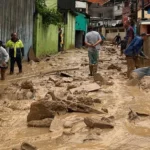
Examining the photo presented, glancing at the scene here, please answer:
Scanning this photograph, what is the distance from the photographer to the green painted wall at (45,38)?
18.3 metres

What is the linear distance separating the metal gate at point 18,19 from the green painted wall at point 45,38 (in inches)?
30.3

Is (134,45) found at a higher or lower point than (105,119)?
higher

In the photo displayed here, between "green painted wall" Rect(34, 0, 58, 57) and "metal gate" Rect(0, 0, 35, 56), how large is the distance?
0.77 metres

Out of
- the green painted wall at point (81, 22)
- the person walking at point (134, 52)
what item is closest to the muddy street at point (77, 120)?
the person walking at point (134, 52)

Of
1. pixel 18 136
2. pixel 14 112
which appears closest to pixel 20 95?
pixel 14 112

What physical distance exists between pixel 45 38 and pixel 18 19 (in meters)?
4.80

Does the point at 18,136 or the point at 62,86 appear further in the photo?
the point at 62,86

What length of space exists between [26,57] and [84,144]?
12.9m

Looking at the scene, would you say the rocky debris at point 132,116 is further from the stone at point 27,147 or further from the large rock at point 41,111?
the stone at point 27,147

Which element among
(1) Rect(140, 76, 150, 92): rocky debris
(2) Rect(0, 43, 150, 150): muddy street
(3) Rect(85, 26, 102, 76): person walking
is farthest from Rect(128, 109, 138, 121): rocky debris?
(3) Rect(85, 26, 102, 76): person walking

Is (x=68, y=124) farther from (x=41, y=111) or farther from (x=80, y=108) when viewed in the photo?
(x=80, y=108)

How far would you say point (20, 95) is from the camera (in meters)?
7.32

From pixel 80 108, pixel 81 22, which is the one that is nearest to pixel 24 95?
pixel 80 108

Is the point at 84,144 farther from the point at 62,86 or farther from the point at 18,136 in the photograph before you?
the point at 62,86
